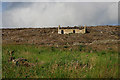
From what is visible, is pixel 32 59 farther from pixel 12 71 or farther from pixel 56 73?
pixel 56 73

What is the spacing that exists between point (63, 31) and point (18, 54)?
2289cm

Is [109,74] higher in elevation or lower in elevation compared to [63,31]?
lower

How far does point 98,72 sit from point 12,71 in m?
3.62

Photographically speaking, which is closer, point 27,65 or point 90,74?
point 90,74

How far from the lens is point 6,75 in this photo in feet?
17.9

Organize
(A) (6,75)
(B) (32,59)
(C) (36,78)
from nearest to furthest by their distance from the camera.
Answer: (C) (36,78) → (A) (6,75) → (B) (32,59)

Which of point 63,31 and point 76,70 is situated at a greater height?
point 63,31

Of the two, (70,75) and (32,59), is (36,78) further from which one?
(32,59)

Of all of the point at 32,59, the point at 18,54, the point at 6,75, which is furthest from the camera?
the point at 18,54

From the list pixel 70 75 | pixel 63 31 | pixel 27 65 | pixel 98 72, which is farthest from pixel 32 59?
pixel 63 31

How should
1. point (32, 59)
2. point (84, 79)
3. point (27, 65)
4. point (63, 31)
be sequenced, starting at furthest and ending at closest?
point (63, 31) → point (32, 59) → point (27, 65) → point (84, 79)

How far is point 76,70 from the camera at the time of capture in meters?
→ 5.24

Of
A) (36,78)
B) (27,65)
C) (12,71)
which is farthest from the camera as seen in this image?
(27,65)

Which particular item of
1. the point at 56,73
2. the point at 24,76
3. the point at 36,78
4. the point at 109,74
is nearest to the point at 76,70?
the point at 56,73
